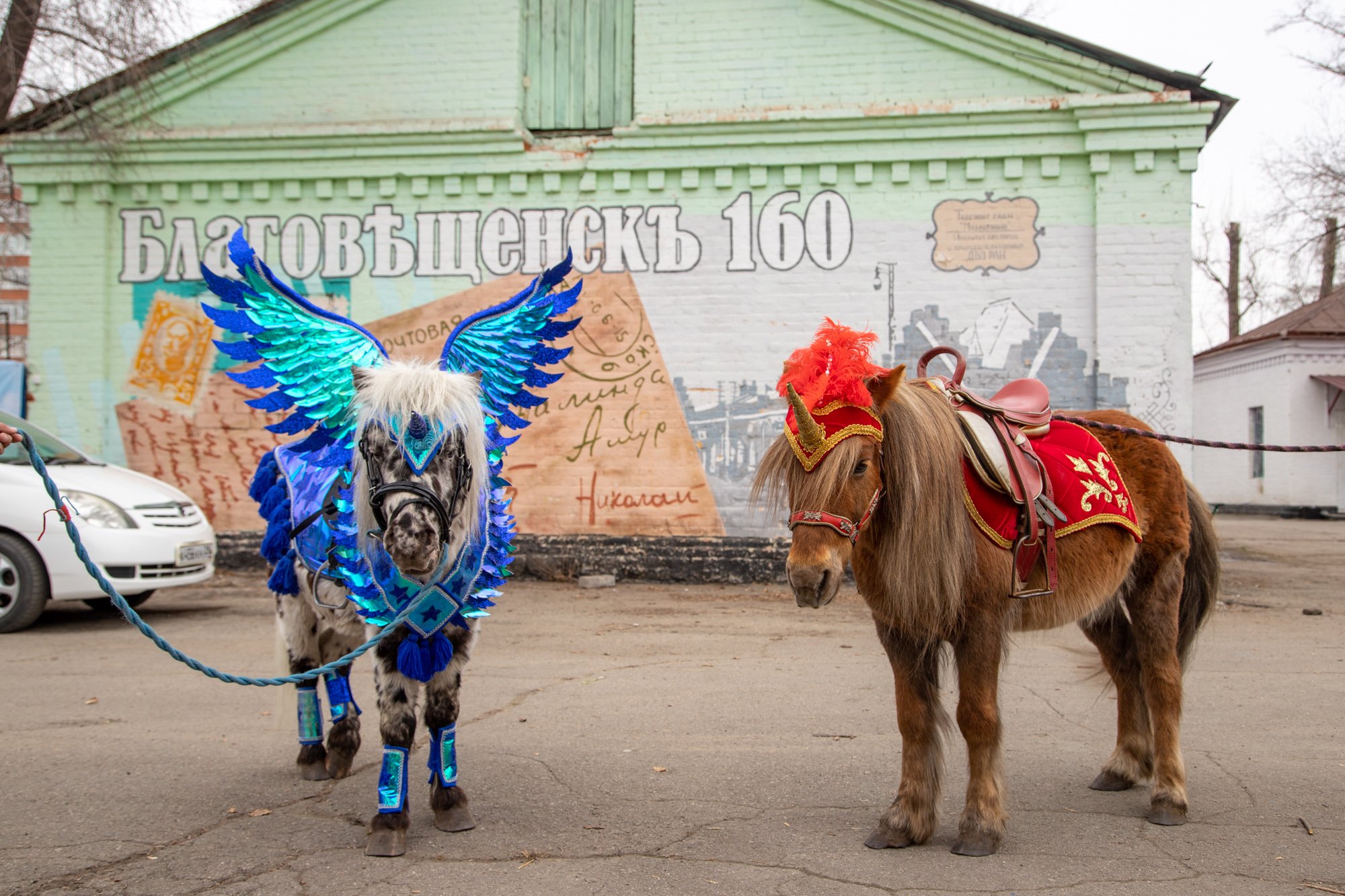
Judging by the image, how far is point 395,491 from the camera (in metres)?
3.65

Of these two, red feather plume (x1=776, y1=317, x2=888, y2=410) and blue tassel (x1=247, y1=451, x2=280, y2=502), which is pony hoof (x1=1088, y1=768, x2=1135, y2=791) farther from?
blue tassel (x1=247, y1=451, x2=280, y2=502)

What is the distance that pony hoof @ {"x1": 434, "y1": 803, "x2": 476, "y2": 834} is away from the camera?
4.13 m

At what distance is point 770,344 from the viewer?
39.3 ft

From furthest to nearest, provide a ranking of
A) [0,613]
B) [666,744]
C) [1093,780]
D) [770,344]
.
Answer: [770,344], [0,613], [666,744], [1093,780]

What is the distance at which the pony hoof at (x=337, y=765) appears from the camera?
16.2ft

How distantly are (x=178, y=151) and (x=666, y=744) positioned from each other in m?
10.7

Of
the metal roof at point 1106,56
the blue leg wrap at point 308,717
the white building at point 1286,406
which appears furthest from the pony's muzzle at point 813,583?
the white building at point 1286,406

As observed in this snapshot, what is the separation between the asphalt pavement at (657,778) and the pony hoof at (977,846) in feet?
0.13

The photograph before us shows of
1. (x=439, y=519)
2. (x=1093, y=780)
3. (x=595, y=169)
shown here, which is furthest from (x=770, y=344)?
(x=439, y=519)

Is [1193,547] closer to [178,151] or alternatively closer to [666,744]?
[666,744]

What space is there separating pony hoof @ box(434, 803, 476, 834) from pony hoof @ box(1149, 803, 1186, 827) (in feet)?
8.97

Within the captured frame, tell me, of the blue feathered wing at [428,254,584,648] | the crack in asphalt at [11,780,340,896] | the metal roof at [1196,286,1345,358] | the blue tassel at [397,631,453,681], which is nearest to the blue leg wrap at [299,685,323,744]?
the crack in asphalt at [11,780,340,896]

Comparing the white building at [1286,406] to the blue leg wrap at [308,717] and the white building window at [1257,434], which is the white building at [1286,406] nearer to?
the white building window at [1257,434]

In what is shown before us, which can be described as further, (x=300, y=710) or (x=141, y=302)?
(x=141, y=302)
